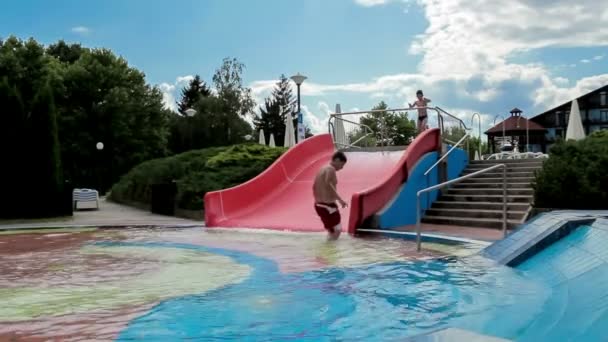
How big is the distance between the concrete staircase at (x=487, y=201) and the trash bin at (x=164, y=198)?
9.41m

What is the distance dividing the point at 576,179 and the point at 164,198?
13.6 m

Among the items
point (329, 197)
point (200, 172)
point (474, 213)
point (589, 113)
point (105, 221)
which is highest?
point (589, 113)

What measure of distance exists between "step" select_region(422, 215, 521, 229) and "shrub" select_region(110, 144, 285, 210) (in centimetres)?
776

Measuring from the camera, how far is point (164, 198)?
19.8 m

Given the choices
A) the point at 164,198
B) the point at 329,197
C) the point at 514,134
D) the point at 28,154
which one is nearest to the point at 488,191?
the point at 329,197

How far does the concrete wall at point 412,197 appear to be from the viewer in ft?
40.2

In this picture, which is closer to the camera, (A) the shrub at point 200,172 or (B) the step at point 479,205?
(B) the step at point 479,205

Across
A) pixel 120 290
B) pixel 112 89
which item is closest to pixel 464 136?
pixel 120 290

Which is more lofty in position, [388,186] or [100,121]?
[100,121]

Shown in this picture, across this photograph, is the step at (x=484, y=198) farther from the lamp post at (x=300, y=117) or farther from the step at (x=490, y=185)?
the lamp post at (x=300, y=117)

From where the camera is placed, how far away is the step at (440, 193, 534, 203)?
41.3 feet

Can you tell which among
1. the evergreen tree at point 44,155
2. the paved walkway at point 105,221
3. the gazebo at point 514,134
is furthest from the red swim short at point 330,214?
the gazebo at point 514,134

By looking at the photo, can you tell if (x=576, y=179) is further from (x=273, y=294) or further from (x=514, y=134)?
(x=514, y=134)

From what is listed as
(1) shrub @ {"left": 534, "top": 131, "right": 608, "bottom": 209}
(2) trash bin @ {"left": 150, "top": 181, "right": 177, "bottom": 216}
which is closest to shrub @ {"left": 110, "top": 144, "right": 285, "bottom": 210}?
(2) trash bin @ {"left": 150, "top": 181, "right": 177, "bottom": 216}
